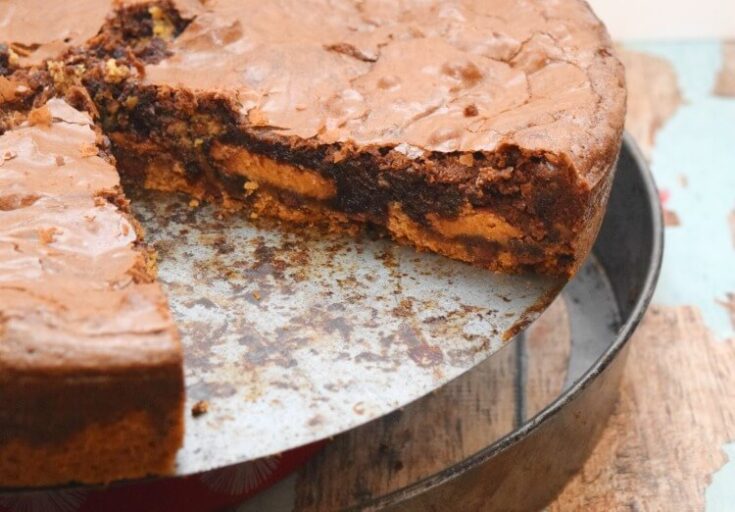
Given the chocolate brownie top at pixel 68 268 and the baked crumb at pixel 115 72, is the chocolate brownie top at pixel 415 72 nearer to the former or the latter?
the baked crumb at pixel 115 72

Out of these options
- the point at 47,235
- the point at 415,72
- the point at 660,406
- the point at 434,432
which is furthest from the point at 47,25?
the point at 660,406

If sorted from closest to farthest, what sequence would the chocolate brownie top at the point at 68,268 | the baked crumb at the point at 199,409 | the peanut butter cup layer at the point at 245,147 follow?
1. the chocolate brownie top at the point at 68,268
2. the peanut butter cup layer at the point at 245,147
3. the baked crumb at the point at 199,409

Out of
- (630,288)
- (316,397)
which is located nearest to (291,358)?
(316,397)

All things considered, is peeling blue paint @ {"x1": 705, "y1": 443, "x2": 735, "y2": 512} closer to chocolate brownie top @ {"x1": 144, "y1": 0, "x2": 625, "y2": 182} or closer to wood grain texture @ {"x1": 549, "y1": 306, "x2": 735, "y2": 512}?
wood grain texture @ {"x1": 549, "y1": 306, "x2": 735, "y2": 512}

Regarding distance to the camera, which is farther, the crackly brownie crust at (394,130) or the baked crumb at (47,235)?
the crackly brownie crust at (394,130)

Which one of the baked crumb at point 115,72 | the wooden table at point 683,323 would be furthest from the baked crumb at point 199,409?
the baked crumb at point 115,72

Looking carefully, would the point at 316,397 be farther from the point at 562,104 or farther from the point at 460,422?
the point at 562,104
